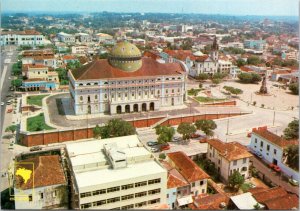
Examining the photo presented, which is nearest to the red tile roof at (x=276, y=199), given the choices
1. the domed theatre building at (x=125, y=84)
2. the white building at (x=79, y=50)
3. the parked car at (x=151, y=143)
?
the parked car at (x=151, y=143)

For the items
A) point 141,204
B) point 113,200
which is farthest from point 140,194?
point 113,200

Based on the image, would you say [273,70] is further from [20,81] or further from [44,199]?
[44,199]

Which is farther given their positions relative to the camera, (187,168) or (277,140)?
(277,140)

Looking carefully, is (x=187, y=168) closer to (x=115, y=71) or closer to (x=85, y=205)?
(x=85, y=205)

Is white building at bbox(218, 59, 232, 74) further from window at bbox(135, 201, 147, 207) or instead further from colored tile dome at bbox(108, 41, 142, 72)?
window at bbox(135, 201, 147, 207)

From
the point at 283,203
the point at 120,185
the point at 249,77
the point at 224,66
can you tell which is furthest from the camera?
the point at 224,66

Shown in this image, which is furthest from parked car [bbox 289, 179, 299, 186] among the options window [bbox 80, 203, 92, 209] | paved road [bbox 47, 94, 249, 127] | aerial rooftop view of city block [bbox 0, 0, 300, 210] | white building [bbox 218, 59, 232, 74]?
white building [bbox 218, 59, 232, 74]

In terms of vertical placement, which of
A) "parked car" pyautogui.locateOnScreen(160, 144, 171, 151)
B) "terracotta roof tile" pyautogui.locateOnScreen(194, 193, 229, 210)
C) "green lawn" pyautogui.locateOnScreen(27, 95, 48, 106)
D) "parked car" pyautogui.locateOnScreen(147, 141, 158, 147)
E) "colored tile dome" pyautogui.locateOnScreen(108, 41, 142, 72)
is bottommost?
"parked car" pyautogui.locateOnScreen(147, 141, 158, 147)
